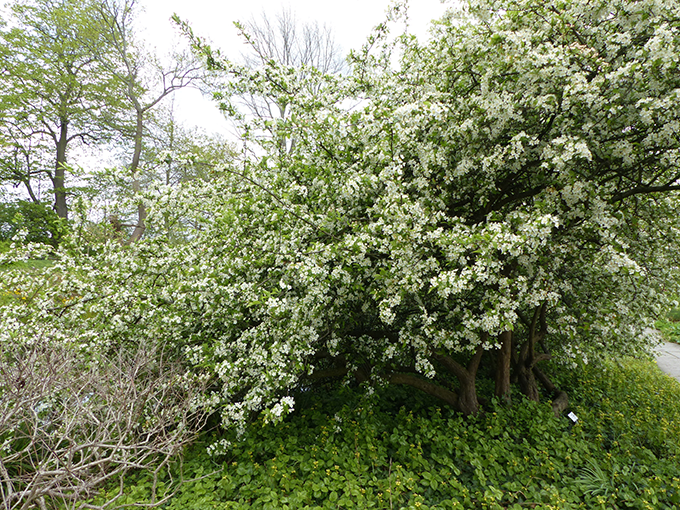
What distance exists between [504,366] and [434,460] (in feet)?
6.38

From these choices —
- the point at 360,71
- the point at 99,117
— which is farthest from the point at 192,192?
the point at 99,117

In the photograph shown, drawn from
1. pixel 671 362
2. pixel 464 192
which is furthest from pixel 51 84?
pixel 671 362

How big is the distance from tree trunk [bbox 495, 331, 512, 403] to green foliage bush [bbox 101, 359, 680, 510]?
9.6 inches

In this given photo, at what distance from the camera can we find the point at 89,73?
60.4 ft

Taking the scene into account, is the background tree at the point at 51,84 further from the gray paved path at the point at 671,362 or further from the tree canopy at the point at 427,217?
the gray paved path at the point at 671,362

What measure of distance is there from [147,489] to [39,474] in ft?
5.38

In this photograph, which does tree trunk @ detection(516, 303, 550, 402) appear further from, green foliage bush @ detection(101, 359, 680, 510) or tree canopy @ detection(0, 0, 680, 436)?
green foliage bush @ detection(101, 359, 680, 510)

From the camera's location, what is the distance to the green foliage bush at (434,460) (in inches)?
142

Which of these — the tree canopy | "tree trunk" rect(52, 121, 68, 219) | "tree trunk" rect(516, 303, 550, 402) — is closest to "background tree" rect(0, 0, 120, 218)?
"tree trunk" rect(52, 121, 68, 219)

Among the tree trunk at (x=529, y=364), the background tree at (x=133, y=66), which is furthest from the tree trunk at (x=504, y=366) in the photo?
the background tree at (x=133, y=66)

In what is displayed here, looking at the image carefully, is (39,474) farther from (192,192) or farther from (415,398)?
(415,398)

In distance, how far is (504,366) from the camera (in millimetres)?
5438

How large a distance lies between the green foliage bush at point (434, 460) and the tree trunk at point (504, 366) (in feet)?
0.80

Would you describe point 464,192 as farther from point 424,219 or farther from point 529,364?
point 529,364
